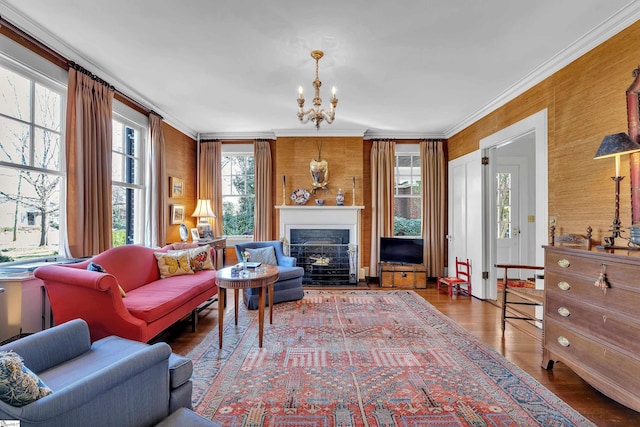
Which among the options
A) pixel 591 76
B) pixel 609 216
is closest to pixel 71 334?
pixel 609 216

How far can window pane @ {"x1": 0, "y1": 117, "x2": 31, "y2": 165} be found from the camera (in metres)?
2.49

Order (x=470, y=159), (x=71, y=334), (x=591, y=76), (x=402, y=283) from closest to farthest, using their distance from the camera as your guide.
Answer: (x=71, y=334) < (x=591, y=76) < (x=470, y=159) < (x=402, y=283)

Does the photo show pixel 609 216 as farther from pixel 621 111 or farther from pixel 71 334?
pixel 71 334

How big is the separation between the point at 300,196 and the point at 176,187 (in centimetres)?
209

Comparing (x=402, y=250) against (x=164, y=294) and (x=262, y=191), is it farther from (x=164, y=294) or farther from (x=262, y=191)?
(x=164, y=294)

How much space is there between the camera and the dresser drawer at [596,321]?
68.6 inches

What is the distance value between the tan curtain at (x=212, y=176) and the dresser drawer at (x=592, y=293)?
509 cm

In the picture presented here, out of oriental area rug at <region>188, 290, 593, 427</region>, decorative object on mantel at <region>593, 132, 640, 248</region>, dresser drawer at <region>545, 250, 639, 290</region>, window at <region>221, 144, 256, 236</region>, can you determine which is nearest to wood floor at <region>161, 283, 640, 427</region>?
oriental area rug at <region>188, 290, 593, 427</region>

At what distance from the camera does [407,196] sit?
5.79m

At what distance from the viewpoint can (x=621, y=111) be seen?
91.8 inches

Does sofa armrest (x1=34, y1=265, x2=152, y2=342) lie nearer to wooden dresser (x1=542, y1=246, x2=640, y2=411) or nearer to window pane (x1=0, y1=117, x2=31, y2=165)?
window pane (x1=0, y1=117, x2=31, y2=165)

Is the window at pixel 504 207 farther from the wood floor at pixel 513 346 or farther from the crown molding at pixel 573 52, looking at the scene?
the crown molding at pixel 573 52

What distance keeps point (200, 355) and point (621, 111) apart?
12.9 feet

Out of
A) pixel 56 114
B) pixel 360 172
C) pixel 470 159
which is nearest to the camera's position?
pixel 56 114
